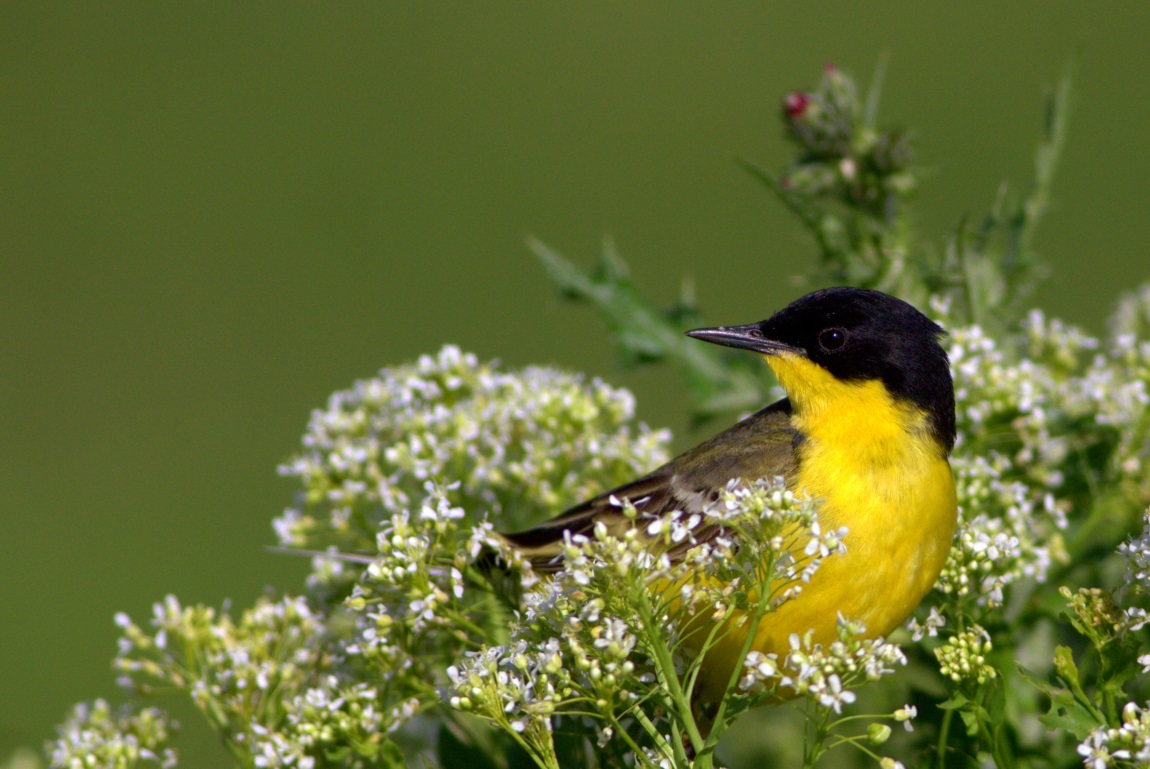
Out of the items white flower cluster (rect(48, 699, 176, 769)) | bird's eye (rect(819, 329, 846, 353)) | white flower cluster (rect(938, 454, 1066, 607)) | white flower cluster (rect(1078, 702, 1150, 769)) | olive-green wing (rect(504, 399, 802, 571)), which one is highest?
bird's eye (rect(819, 329, 846, 353))

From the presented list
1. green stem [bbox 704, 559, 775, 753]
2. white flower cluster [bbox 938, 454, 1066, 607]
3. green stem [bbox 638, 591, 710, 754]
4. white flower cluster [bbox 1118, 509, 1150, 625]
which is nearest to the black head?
white flower cluster [bbox 938, 454, 1066, 607]

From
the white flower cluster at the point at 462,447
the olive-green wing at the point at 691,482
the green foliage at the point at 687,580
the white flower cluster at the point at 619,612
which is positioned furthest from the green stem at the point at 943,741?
the white flower cluster at the point at 462,447

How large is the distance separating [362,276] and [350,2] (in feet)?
17.3

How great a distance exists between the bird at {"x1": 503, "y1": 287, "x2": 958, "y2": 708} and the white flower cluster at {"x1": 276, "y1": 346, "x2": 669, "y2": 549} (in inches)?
4.1

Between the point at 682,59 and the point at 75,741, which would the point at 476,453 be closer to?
the point at 75,741

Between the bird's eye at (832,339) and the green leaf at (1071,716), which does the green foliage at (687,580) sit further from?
the bird's eye at (832,339)

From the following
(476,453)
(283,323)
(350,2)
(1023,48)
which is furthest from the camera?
(350,2)

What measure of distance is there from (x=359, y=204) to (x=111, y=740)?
11487 millimetres

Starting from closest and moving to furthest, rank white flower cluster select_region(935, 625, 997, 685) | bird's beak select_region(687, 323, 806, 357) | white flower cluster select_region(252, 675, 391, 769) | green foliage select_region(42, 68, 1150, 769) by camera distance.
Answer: green foliage select_region(42, 68, 1150, 769), white flower cluster select_region(935, 625, 997, 685), white flower cluster select_region(252, 675, 391, 769), bird's beak select_region(687, 323, 806, 357)

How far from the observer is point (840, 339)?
2.85m

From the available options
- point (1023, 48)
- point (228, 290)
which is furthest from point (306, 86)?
point (1023, 48)

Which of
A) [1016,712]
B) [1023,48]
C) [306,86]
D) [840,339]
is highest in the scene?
[306,86]

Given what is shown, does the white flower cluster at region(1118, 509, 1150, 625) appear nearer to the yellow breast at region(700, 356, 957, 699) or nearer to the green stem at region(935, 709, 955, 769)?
the green stem at region(935, 709, 955, 769)

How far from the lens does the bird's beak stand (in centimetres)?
295
